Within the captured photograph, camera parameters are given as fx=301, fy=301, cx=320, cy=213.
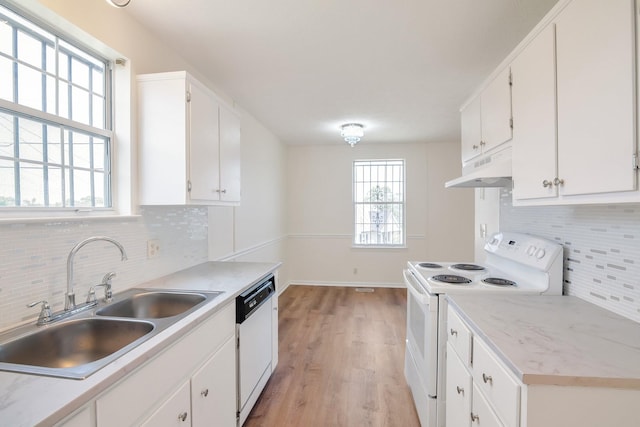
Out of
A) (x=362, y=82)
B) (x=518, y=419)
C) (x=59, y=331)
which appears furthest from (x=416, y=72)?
(x=59, y=331)

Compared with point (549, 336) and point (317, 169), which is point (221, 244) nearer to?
point (549, 336)

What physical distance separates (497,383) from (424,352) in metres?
0.84

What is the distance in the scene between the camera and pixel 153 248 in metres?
1.95

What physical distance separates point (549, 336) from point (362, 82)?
7.65 ft

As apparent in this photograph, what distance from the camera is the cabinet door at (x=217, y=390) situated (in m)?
1.35

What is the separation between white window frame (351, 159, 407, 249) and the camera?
5.37 metres

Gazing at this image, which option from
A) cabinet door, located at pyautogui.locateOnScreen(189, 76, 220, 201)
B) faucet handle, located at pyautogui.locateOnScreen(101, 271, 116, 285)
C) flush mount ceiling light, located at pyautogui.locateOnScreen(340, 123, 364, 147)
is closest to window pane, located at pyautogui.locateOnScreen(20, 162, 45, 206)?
faucet handle, located at pyautogui.locateOnScreen(101, 271, 116, 285)

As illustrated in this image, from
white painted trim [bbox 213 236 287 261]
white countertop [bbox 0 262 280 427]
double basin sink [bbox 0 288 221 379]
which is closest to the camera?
white countertop [bbox 0 262 280 427]

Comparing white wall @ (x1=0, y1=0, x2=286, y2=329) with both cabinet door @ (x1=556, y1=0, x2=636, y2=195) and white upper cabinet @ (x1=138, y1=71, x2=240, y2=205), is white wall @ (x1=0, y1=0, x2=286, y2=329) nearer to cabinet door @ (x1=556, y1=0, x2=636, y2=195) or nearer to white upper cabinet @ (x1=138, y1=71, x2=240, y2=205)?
white upper cabinet @ (x1=138, y1=71, x2=240, y2=205)

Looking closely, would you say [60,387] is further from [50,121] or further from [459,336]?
[459,336]

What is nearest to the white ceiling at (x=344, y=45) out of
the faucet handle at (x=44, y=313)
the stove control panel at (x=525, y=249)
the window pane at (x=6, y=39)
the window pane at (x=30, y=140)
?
the window pane at (x=6, y=39)

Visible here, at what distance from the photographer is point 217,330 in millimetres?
1529

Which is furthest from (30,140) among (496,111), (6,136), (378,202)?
(378,202)

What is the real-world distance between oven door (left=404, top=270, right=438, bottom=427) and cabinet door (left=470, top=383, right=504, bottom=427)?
465 millimetres
